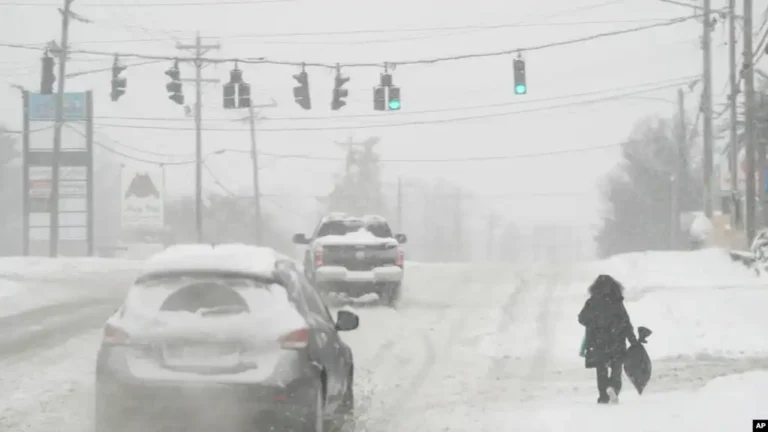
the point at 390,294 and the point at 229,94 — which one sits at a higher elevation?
the point at 229,94

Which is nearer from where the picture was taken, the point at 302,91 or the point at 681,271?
the point at 681,271

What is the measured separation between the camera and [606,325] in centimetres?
1178

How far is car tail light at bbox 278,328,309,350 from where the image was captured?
26.7ft

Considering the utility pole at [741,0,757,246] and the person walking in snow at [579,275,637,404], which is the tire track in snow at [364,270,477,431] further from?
the utility pole at [741,0,757,246]

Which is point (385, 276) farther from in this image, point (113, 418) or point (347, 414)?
point (113, 418)

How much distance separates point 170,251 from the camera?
904 centimetres

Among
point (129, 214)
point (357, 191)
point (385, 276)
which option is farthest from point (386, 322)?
point (357, 191)

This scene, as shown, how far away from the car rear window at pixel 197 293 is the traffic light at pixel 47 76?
2198 centimetres

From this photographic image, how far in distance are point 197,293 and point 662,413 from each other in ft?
15.0

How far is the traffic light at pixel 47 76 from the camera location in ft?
95.3

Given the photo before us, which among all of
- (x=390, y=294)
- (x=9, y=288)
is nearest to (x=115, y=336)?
(x=390, y=294)

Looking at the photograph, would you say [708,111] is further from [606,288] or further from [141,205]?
[141,205]

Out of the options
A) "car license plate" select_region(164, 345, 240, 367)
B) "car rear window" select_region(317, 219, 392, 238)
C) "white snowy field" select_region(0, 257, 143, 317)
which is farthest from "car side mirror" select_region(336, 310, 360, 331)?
"car rear window" select_region(317, 219, 392, 238)

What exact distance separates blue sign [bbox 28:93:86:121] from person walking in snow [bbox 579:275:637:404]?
1903 inches
